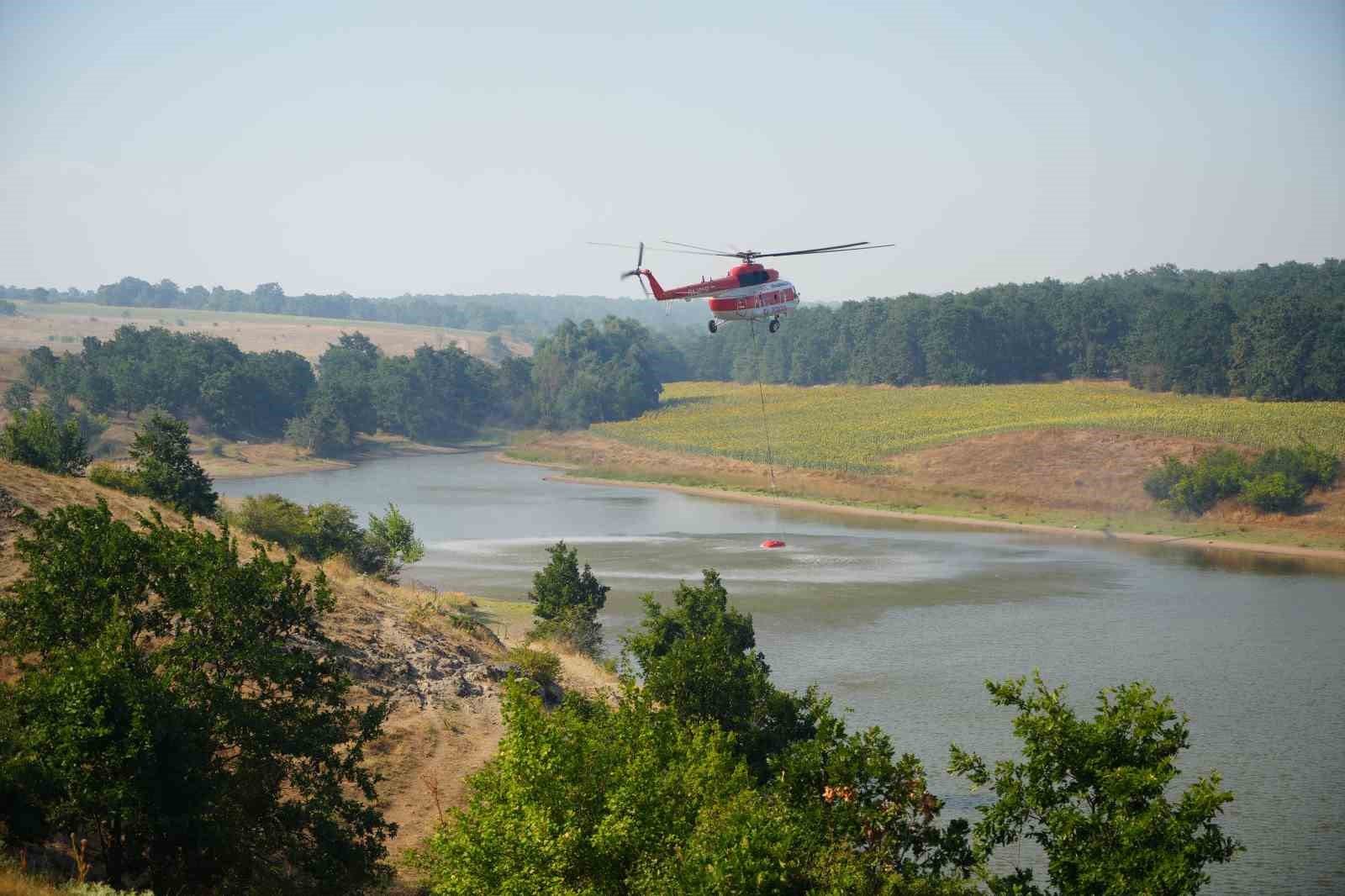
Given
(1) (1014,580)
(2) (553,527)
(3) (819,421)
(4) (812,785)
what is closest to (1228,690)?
(1) (1014,580)

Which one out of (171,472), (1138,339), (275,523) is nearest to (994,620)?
(275,523)

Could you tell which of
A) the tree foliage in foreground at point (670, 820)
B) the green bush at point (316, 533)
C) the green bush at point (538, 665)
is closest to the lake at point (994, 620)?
the green bush at point (316, 533)

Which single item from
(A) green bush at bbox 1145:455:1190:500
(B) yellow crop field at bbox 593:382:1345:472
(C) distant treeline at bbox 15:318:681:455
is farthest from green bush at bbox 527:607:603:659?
(C) distant treeline at bbox 15:318:681:455

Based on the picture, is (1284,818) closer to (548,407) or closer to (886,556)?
(886,556)

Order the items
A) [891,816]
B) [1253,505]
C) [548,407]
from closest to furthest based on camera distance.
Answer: [891,816] < [1253,505] < [548,407]

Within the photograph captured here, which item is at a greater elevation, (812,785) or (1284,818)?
(812,785)

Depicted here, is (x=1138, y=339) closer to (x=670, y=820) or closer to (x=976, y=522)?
(x=976, y=522)
